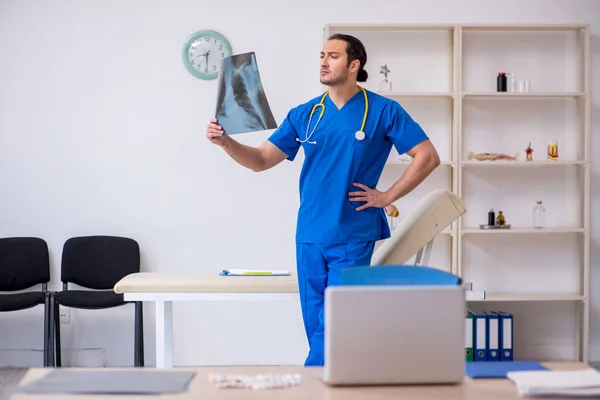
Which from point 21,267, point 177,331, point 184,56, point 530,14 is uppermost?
point 530,14

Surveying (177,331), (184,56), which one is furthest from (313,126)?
(177,331)

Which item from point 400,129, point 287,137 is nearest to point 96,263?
point 287,137

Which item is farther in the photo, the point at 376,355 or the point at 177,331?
the point at 177,331

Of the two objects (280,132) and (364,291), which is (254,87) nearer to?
(280,132)

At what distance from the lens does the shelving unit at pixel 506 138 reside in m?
4.48

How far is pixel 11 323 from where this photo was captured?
4418mm

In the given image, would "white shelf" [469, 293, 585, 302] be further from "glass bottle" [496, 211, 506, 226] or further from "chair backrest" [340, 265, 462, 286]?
"chair backrest" [340, 265, 462, 286]

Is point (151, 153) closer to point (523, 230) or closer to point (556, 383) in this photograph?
point (523, 230)

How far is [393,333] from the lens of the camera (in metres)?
1.36

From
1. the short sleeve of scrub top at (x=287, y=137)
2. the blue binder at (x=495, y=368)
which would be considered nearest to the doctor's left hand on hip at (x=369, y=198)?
the short sleeve of scrub top at (x=287, y=137)

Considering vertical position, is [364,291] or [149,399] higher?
[364,291]

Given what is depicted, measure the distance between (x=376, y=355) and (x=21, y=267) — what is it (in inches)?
132

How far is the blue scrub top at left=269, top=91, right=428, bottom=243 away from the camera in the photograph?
8.82 ft

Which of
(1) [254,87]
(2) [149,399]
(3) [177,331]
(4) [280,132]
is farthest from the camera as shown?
(3) [177,331]
